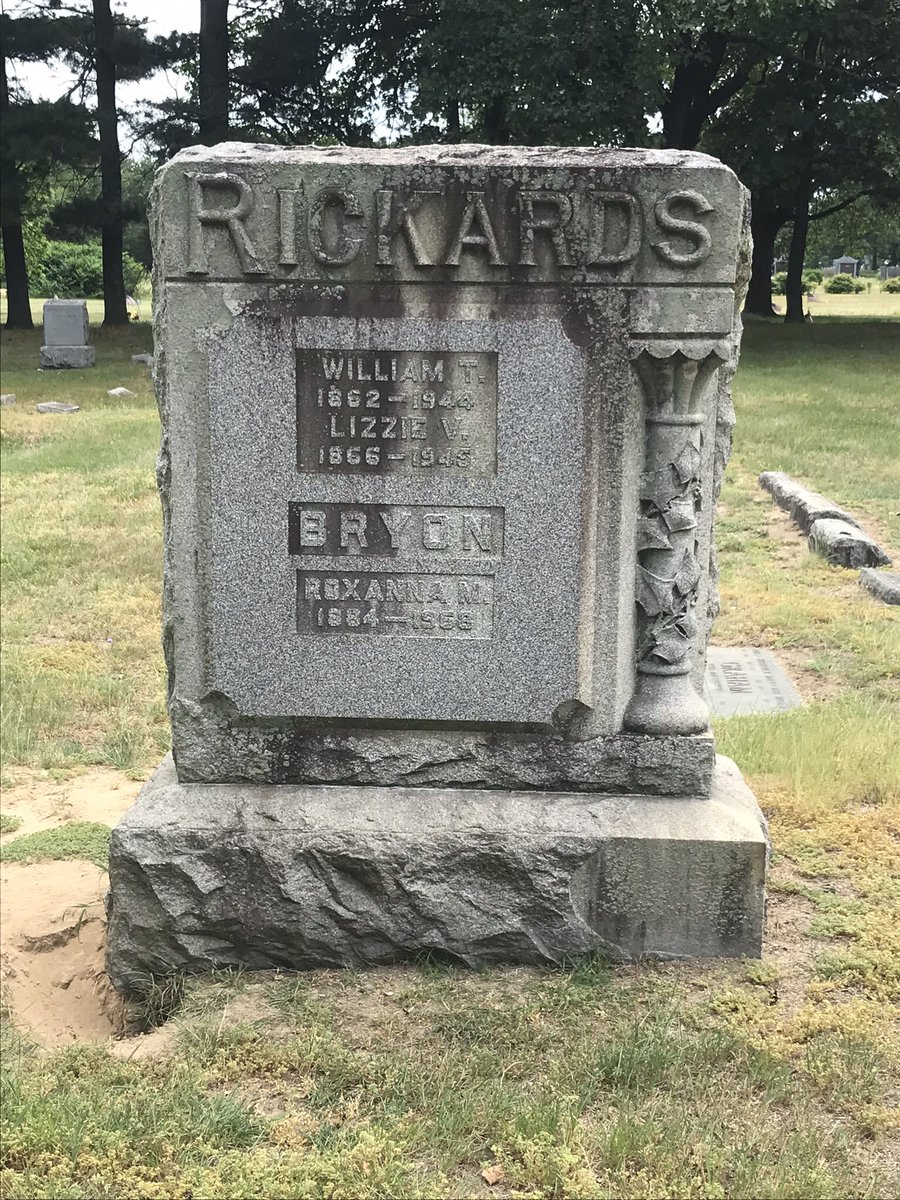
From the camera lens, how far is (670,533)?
341 centimetres

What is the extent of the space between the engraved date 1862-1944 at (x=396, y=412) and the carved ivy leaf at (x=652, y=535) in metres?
0.46

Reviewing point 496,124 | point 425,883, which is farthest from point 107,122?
point 425,883

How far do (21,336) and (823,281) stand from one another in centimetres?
5760

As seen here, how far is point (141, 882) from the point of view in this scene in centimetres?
335

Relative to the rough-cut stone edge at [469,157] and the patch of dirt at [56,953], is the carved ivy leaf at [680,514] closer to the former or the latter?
the rough-cut stone edge at [469,157]

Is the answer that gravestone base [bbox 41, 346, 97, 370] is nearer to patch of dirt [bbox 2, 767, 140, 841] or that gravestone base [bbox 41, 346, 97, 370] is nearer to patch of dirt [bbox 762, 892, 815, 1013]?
patch of dirt [bbox 2, 767, 140, 841]

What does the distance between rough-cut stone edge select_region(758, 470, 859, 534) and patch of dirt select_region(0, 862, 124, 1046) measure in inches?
254

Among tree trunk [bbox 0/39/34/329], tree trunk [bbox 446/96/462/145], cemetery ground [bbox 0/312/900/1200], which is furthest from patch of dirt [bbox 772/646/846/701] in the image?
tree trunk [bbox 0/39/34/329]

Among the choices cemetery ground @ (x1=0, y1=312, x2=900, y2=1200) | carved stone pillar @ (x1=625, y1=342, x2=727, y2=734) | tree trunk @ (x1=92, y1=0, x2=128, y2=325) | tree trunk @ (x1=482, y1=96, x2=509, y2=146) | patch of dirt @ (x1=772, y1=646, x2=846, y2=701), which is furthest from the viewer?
tree trunk @ (x1=92, y1=0, x2=128, y2=325)

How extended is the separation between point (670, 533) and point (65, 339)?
66.1ft

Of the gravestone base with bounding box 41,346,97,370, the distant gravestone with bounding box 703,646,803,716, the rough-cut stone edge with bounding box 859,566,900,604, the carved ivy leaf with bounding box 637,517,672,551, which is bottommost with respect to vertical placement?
the distant gravestone with bounding box 703,646,803,716

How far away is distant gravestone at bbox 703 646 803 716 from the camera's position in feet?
18.6

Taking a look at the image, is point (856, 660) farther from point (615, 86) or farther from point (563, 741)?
point (615, 86)

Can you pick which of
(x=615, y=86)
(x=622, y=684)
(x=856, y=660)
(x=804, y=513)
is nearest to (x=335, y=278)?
(x=622, y=684)
